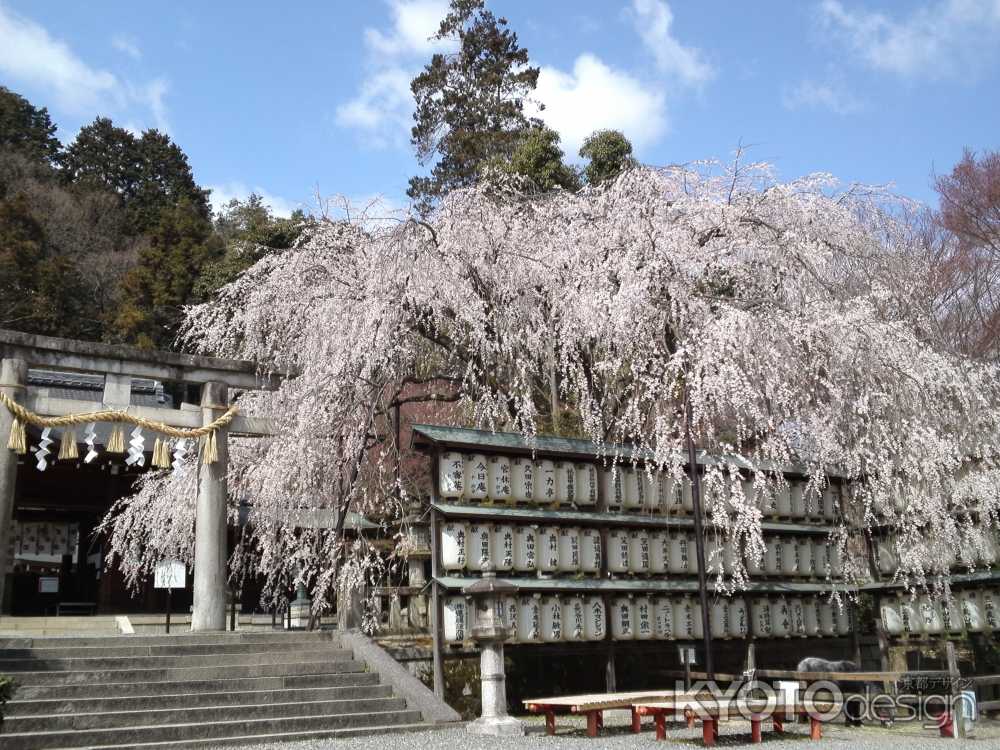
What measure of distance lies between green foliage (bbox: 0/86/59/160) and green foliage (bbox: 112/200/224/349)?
534 inches

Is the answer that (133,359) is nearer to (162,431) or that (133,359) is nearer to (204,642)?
(162,431)

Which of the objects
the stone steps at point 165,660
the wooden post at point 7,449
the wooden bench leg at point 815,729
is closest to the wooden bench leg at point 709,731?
the wooden bench leg at point 815,729

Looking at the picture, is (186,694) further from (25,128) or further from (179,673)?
(25,128)

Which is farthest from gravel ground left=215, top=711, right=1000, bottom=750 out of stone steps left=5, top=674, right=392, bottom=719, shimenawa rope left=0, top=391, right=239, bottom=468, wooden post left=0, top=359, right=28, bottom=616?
wooden post left=0, top=359, right=28, bottom=616

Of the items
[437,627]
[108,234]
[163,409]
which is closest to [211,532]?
[163,409]

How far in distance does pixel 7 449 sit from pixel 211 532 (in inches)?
101

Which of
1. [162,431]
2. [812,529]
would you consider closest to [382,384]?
[162,431]

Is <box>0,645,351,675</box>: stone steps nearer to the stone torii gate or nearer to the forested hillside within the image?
the stone torii gate

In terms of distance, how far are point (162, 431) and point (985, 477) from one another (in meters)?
10.9

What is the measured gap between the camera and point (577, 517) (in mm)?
11320

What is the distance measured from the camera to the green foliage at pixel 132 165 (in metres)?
43.9

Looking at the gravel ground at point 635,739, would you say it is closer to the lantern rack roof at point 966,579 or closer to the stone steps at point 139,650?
the lantern rack roof at point 966,579

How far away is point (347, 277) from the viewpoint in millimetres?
13008

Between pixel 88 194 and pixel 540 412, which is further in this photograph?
pixel 88 194
